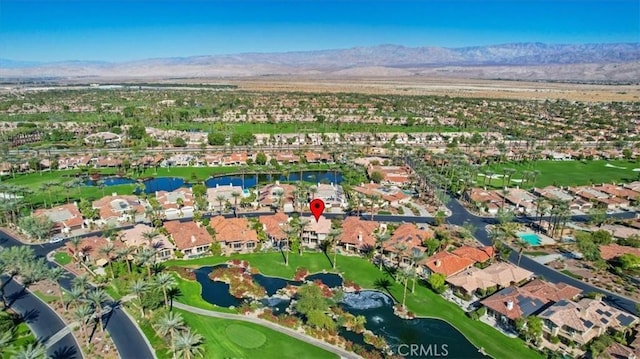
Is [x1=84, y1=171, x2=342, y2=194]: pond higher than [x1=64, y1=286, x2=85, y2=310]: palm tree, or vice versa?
[x1=64, y1=286, x2=85, y2=310]: palm tree

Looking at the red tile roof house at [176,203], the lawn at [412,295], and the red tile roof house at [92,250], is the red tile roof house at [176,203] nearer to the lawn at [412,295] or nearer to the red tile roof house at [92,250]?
the red tile roof house at [92,250]

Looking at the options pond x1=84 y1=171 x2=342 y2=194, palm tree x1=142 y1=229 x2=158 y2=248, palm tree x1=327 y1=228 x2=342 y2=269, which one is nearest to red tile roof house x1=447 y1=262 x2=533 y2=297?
palm tree x1=327 y1=228 x2=342 y2=269

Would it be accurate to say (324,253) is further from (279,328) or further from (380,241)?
(279,328)

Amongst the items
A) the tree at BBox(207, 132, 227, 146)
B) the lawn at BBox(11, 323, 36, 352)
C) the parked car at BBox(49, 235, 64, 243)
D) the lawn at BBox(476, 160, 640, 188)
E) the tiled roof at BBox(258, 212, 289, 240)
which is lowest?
the lawn at BBox(11, 323, 36, 352)

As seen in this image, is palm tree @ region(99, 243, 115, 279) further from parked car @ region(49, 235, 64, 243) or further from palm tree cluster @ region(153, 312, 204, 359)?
palm tree cluster @ region(153, 312, 204, 359)

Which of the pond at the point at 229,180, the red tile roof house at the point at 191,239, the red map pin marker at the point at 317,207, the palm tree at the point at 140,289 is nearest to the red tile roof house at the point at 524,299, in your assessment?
the red map pin marker at the point at 317,207

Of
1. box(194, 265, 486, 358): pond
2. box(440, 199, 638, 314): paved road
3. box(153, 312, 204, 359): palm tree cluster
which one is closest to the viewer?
box(153, 312, 204, 359): palm tree cluster

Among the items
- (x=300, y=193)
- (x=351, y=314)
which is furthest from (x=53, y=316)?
(x=300, y=193)
